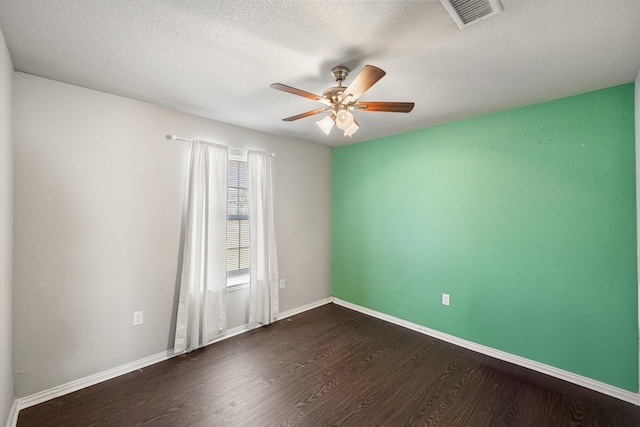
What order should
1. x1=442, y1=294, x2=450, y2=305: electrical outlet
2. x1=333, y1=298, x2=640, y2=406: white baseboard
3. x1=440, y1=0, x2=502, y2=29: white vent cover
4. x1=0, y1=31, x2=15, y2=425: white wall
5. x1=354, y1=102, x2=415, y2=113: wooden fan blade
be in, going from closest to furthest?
x1=440, y1=0, x2=502, y2=29: white vent cover → x1=0, y1=31, x2=15, y2=425: white wall → x1=354, y1=102, x2=415, y2=113: wooden fan blade → x1=333, y1=298, x2=640, y2=406: white baseboard → x1=442, y1=294, x2=450, y2=305: electrical outlet

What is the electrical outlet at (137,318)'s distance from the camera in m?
2.33

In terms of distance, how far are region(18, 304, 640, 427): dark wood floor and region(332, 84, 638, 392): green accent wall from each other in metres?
0.36

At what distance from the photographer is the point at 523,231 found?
240 cm

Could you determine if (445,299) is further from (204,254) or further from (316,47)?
(316,47)

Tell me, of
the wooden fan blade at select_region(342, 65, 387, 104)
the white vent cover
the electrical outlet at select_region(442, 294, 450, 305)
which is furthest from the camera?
the electrical outlet at select_region(442, 294, 450, 305)

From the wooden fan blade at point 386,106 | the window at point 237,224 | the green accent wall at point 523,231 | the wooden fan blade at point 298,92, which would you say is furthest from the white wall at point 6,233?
the green accent wall at point 523,231

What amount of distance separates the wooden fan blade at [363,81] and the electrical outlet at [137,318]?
7.99 feet

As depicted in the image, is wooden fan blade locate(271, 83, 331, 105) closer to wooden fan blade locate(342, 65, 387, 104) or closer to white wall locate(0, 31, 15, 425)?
wooden fan blade locate(342, 65, 387, 104)

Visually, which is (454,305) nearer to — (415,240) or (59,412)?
(415,240)

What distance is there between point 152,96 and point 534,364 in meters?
3.97

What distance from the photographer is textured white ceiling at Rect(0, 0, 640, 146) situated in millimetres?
1270

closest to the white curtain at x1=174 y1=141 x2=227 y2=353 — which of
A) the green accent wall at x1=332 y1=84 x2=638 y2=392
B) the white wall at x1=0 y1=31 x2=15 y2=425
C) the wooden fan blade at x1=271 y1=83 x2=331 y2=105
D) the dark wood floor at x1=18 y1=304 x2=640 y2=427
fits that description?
the dark wood floor at x1=18 y1=304 x2=640 y2=427

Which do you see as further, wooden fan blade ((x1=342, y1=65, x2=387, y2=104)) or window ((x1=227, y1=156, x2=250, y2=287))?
window ((x1=227, y1=156, x2=250, y2=287))

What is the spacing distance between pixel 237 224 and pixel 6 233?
1.75m
